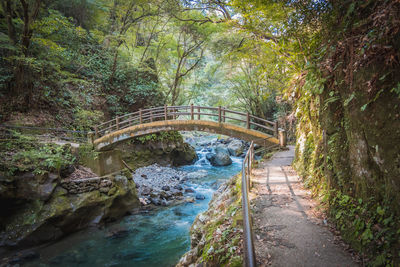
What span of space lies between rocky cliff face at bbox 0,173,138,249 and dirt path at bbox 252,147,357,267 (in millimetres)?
6659

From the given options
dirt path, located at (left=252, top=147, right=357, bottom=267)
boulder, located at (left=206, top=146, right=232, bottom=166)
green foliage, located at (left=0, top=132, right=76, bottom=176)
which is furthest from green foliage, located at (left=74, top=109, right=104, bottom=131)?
dirt path, located at (left=252, top=147, right=357, bottom=267)

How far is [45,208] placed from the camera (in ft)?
24.1

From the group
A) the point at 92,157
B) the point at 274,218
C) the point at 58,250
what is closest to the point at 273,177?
the point at 274,218

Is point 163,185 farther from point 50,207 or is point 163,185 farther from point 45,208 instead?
point 45,208

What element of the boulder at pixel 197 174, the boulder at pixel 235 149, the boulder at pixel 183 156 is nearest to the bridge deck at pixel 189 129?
the boulder at pixel 197 174

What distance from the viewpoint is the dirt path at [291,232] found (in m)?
2.90

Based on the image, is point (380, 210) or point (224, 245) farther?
point (224, 245)

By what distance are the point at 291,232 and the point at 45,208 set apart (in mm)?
8056

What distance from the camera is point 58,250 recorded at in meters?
6.91

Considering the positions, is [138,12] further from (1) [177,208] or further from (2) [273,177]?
(2) [273,177]

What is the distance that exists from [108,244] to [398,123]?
333 inches

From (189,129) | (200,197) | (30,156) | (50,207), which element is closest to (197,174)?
(200,197)

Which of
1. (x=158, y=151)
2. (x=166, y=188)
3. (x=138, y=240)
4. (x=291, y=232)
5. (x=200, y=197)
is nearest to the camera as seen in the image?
(x=291, y=232)

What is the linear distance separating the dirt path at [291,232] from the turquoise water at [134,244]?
3.72 m
